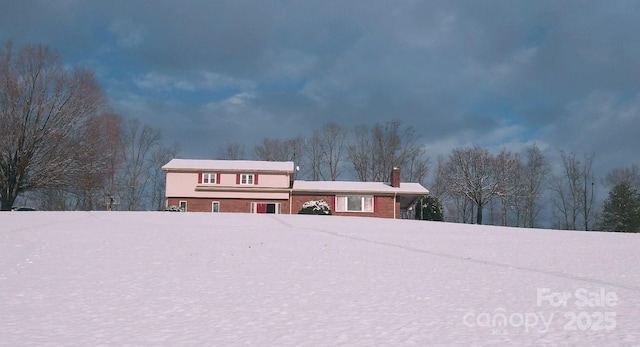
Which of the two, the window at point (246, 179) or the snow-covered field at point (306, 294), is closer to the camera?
the snow-covered field at point (306, 294)

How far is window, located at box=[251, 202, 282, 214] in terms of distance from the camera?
43438 mm

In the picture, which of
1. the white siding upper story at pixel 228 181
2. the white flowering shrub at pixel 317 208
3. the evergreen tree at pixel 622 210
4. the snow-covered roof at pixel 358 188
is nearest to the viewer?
the white flowering shrub at pixel 317 208

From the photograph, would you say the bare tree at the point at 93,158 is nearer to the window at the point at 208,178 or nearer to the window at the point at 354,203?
the window at the point at 208,178

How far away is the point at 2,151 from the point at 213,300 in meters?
35.6

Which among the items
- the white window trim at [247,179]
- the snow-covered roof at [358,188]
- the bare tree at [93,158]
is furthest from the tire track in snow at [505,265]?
the bare tree at [93,158]

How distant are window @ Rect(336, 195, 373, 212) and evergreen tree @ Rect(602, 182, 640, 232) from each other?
23011mm

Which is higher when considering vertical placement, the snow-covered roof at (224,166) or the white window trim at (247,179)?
the snow-covered roof at (224,166)

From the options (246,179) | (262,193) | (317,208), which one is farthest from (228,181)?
(317,208)

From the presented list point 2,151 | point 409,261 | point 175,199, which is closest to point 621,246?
point 409,261

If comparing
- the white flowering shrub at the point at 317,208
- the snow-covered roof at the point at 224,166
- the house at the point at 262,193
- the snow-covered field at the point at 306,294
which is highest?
the snow-covered roof at the point at 224,166

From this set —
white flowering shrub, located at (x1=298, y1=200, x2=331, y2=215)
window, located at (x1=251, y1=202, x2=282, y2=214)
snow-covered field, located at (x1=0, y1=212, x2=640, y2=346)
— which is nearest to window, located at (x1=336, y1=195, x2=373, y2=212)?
white flowering shrub, located at (x1=298, y1=200, x2=331, y2=215)

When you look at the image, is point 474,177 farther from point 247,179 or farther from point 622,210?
point 247,179

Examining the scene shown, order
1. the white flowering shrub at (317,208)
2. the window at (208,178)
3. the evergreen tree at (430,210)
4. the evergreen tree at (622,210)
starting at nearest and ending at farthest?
the white flowering shrub at (317,208) → the evergreen tree at (430,210) → the window at (208,178) → the evergreen tree at (622,210)

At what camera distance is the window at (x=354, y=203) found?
143 feet
